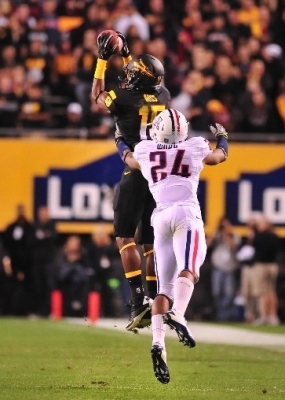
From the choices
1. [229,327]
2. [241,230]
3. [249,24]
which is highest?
[249,24]

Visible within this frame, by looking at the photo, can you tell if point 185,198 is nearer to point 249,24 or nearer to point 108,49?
point 108,49

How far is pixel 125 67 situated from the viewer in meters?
11.5

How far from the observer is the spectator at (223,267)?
A: 20531 millimetres

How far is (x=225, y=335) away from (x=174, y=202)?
7.05 meters

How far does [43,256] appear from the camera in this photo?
20.5m

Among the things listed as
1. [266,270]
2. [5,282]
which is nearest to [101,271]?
[5,282]

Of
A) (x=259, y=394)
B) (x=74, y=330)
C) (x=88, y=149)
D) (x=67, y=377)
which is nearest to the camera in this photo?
(x=259, y=394)

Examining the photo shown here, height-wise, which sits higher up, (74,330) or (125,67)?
(125,67)

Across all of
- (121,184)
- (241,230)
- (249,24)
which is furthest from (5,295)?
(121,184)

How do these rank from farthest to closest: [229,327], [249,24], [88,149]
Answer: [249,24]
[88,149]
[229,327]

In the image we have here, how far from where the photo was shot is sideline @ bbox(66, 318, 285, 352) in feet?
52.6

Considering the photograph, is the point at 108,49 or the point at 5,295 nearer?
the point at 108,49

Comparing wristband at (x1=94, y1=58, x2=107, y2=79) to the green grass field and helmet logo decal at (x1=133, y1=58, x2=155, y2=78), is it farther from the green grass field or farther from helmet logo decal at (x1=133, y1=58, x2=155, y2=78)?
the green grass field

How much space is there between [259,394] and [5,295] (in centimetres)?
1092
